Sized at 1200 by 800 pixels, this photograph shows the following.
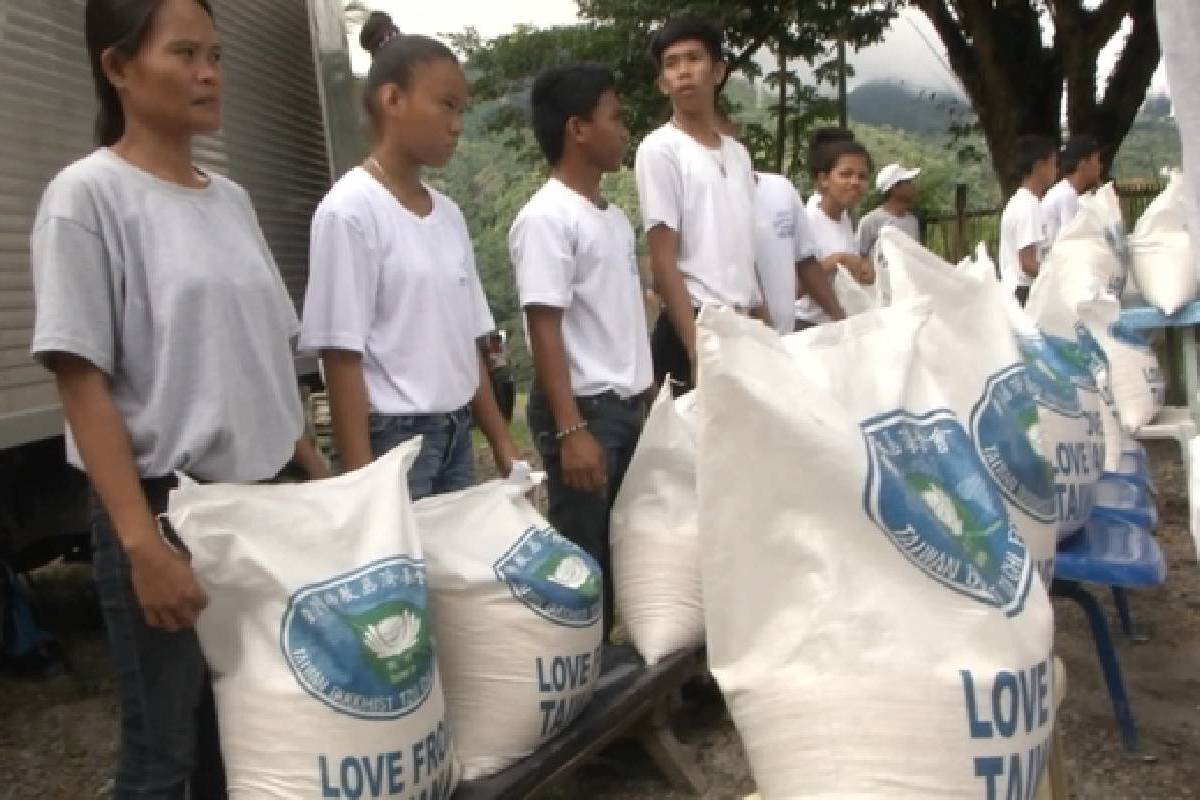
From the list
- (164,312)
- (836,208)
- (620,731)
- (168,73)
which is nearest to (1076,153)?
(836,208)

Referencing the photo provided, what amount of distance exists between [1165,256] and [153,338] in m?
4.16

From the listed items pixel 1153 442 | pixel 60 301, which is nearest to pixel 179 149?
pixel 60 301

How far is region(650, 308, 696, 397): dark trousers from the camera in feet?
12.2

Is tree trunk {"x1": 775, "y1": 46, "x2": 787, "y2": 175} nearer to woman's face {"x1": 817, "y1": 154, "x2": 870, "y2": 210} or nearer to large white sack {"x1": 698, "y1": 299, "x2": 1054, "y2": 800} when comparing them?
woman's face {"x1": 817, "y1": 154, "x2": 870, "y2": 210}

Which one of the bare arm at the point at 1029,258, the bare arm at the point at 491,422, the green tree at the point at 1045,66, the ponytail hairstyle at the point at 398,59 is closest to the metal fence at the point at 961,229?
the green tree at the point at 1045,66

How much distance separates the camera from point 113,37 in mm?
1837

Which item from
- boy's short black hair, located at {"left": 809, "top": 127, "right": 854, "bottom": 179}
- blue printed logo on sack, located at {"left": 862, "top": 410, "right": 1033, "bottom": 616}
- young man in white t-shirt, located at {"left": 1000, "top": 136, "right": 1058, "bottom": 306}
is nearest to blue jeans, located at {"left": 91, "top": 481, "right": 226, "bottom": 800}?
blue printed logo on sack, located at {"left": 862, "top": 410, "right": 1033, "bottom": 616}

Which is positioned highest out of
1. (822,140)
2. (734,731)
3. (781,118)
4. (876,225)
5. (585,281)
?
(781,118)

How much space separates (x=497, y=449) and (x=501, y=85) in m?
13.1

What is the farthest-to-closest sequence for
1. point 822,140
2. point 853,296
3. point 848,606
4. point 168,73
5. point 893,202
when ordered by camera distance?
point 893,202, point 822,140, point 853,296, point 168,73, point 848,606

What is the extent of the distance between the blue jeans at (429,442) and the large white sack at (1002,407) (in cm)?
89

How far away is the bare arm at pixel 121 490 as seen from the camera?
5.63 feet

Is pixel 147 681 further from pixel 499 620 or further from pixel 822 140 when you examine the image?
pixel 822 140

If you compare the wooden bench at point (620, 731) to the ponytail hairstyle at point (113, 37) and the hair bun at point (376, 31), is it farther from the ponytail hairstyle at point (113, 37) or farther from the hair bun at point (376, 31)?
the hair bun at point (376, 31)
